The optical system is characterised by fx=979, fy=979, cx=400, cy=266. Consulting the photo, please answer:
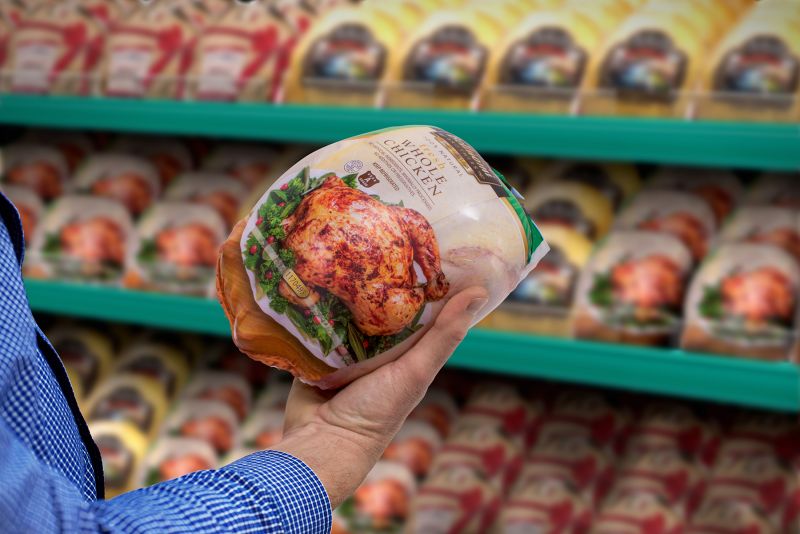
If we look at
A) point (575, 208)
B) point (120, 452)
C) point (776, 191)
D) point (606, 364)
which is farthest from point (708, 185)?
point (120, 452)

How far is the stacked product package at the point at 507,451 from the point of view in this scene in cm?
199

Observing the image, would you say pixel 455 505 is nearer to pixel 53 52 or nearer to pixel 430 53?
pixel 430 53

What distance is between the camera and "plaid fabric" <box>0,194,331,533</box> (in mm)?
604

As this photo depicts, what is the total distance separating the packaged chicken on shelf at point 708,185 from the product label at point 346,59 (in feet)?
2.10

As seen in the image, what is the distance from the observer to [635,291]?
185 cm

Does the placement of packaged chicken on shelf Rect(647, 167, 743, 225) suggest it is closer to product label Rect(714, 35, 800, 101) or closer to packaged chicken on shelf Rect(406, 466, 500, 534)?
product label Rect(714, 35, 800, 101)

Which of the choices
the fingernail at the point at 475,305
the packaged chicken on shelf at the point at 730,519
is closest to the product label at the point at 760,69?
the packaged chicken on shelf at the point at 730,519

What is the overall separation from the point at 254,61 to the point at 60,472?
1647 millimetres

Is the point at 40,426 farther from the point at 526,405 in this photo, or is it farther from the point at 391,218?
the point at 526,405

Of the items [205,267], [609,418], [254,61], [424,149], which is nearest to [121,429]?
[205,267]

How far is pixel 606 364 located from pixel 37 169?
1.59 m

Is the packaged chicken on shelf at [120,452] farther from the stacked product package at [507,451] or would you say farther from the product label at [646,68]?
the product label at [646,68]

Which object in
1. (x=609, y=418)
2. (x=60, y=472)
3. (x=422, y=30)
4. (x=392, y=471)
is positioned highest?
(x=60, y=472)

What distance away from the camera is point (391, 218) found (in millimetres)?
871
